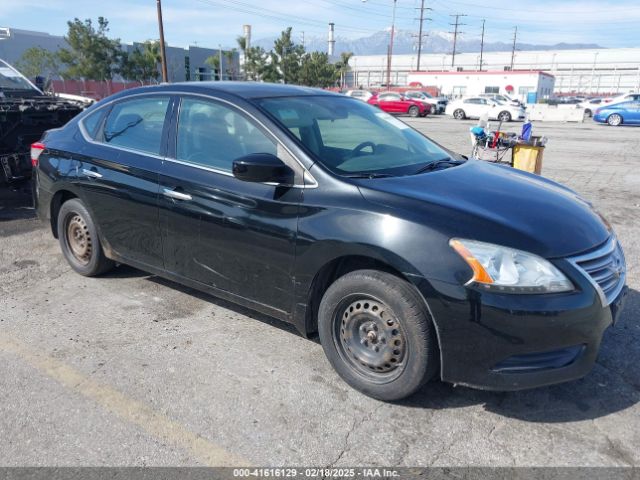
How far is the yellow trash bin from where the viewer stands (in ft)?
25.5

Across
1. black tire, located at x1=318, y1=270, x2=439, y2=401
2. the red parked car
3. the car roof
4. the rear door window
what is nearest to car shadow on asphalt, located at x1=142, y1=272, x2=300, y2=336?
black tire, located at x1=318, y1=270, x2=439, y2=401

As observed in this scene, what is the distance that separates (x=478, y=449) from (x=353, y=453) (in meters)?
0.63

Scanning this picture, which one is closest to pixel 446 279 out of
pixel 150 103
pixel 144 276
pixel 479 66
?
pixel 150 103

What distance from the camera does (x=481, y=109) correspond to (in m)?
31.0

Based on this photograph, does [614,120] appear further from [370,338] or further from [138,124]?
[370,338]

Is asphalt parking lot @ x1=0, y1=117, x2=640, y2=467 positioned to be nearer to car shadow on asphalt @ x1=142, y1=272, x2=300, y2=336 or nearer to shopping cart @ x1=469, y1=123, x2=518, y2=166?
car shadow on asphalt @ x1=142, y1=272, x2=300, y2=336

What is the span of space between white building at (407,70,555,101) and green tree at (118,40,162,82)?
28812 mm

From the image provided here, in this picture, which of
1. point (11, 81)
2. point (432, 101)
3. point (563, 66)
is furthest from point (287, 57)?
point (563, 66)

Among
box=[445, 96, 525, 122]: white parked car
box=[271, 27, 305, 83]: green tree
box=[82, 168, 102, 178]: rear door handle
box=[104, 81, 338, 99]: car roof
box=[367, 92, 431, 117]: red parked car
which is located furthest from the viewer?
box=[271, 27, 305, 83]: green tree

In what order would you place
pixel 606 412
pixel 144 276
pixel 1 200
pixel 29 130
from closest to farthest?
pixel 606 412
pixel 144 276
pixel 29 130
pixel 1 200

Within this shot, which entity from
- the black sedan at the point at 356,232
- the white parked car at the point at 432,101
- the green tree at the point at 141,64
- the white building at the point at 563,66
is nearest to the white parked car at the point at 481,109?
the white parked car at the point at 432,101

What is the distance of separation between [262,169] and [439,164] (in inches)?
54.3

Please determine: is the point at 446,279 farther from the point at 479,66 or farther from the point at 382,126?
the point at 479,66

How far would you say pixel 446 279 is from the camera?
102 inches
